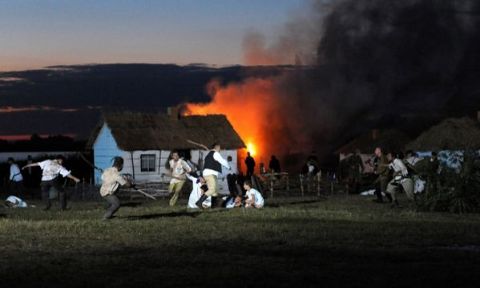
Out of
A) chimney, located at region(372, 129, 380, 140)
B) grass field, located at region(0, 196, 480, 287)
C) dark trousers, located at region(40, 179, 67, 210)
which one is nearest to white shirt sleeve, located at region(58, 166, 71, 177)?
dark trousers, located at region(40, 179, 67, 210)

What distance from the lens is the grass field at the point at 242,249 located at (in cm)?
1507

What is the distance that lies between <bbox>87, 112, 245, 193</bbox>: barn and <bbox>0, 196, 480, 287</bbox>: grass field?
30471 mm

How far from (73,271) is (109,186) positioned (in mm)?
9132

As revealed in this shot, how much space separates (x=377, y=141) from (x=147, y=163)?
985 inches

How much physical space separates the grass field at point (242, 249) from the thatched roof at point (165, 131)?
30.8m

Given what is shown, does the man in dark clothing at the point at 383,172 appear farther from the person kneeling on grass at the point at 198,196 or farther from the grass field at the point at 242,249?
the person kneeling on grass at the point at 198,196

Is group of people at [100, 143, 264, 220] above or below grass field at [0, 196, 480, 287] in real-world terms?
above

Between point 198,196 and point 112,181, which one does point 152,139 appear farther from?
point 112,181

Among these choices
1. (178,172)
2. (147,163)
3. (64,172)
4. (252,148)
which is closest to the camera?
(64,172)

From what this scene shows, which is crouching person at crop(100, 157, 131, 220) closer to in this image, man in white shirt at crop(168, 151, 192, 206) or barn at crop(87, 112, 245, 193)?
man in white shirt at crop(168, 151, 192, 206)

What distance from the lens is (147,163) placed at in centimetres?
5994

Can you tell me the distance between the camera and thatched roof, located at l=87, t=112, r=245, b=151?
5959 cm

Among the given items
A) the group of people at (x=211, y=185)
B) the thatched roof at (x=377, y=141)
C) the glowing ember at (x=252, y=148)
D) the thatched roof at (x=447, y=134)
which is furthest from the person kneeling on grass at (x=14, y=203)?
the thatched roof at (x=377, y=141)

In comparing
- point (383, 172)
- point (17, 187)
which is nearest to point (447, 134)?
point (17, 187)
